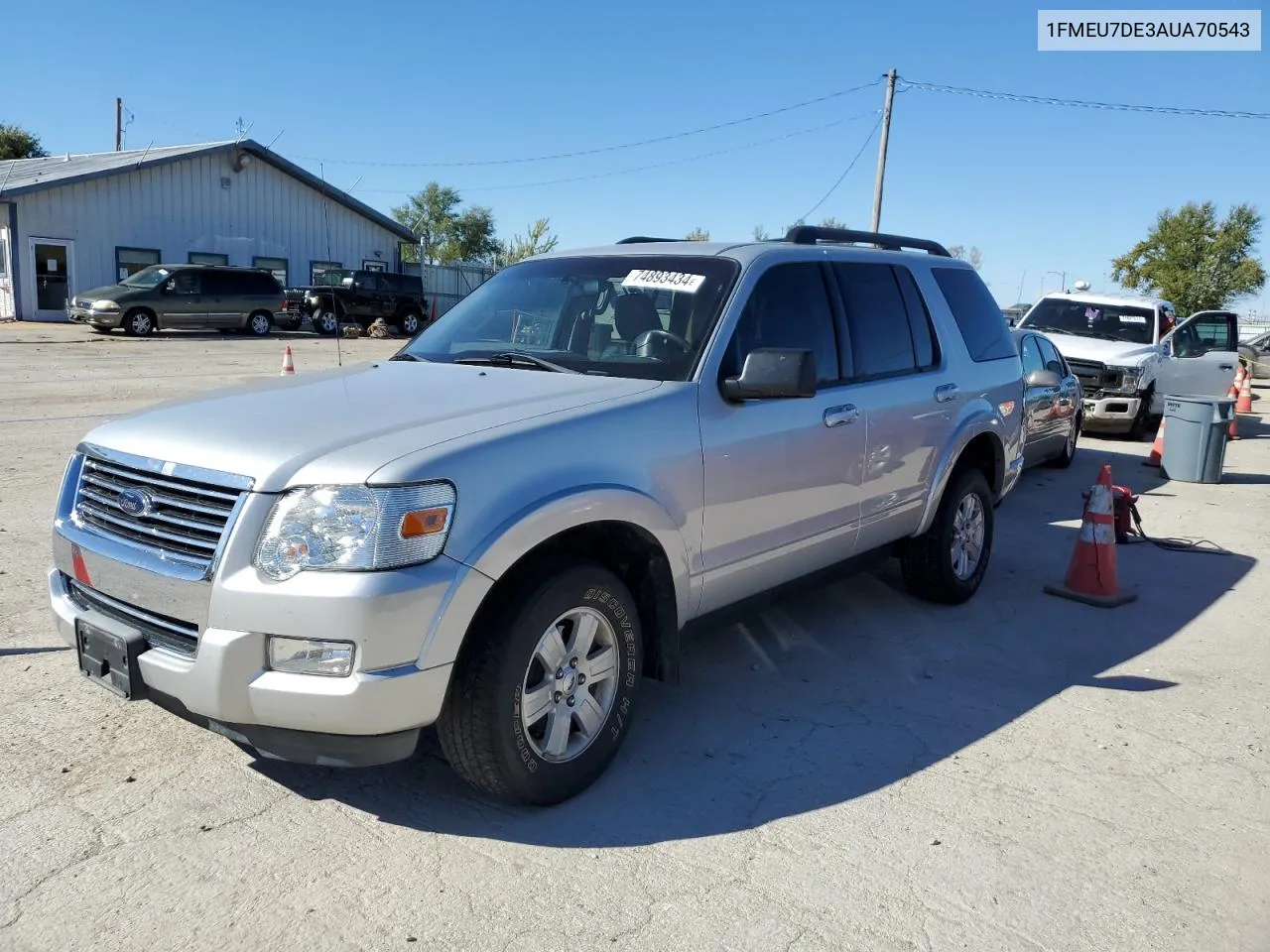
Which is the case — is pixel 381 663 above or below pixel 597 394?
below

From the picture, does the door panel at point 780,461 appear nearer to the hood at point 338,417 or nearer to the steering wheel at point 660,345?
the steering wheel at point 660,345

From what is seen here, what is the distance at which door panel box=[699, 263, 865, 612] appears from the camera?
3.98 m

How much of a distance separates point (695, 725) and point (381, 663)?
5.53ft

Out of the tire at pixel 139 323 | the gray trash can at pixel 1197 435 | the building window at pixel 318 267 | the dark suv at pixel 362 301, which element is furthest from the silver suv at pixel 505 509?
the building window at pixel 318 267

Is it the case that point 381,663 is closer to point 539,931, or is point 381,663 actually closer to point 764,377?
point 539,931

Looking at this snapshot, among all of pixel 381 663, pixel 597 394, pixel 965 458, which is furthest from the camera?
pixel 965 458

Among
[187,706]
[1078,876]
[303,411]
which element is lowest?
[1078,876]

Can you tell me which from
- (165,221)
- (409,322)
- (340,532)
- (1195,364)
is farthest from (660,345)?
(165,221)

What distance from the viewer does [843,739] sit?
13.6ft

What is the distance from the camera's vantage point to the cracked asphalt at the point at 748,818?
9.45 feet

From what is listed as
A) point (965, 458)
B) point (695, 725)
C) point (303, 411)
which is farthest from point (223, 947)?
point (965, 458)

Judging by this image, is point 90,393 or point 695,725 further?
point 90,393

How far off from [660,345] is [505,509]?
4.22ft

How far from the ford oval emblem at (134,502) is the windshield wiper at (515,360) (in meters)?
1.51
